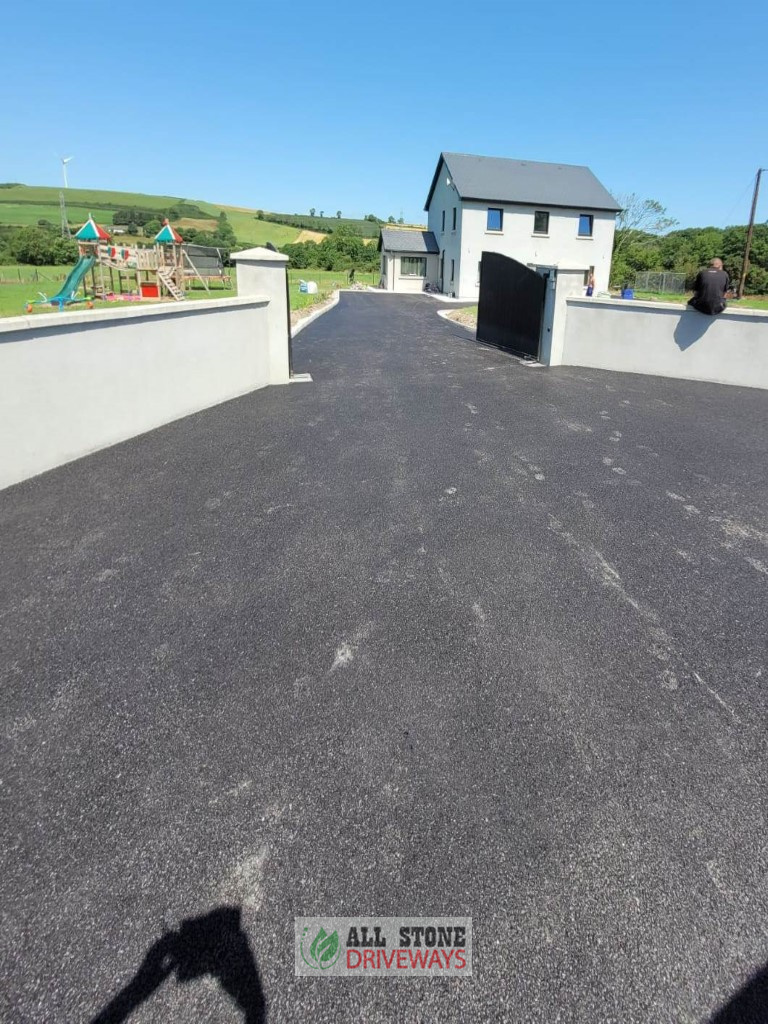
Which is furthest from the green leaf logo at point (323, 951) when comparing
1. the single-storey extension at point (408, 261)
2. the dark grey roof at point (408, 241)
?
the dark grey roof at point (408, 241)

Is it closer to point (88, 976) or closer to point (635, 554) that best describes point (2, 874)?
point (88, 976)

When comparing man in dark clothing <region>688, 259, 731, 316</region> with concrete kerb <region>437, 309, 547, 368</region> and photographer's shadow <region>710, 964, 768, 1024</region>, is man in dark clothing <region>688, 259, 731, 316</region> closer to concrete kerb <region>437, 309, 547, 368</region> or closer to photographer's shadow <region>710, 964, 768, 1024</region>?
concrete kerb <region>437, 309, 547, 368</region>

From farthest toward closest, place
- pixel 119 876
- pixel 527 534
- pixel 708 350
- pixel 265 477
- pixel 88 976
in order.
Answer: pixel 708 350 < pixel 265 477 < pixel 527 534 < pixel 119 876 < pixel 88 976

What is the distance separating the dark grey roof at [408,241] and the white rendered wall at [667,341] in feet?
108

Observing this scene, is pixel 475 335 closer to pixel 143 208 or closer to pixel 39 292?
pixel 39 292

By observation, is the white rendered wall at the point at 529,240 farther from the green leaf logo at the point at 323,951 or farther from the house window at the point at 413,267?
the green leaf logo at the point at 323,951

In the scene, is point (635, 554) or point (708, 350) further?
point (708, 350)

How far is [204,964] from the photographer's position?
71.8 inches

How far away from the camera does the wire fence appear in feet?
132

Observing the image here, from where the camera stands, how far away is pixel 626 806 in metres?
2.39

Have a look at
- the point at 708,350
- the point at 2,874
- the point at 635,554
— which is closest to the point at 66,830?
the point at 2,874

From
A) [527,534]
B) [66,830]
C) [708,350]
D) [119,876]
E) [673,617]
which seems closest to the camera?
[119,876]

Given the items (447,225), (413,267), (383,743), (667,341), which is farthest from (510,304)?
(413,267)

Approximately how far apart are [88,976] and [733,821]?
2372 millimetres
